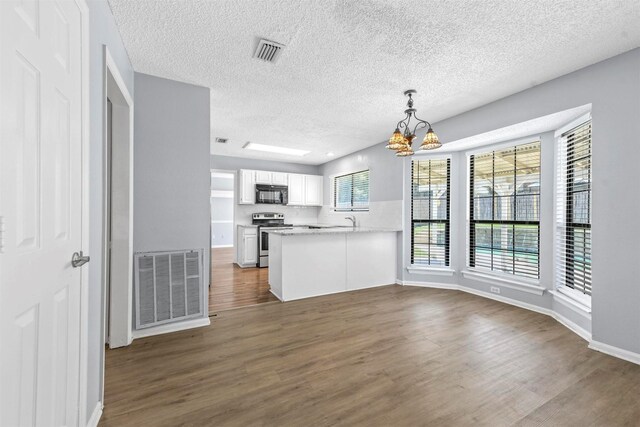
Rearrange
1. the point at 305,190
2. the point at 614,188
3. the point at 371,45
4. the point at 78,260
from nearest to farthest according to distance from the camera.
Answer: the point at 78,260, the point at 371,45, the point at 614,188, the point at 305,190

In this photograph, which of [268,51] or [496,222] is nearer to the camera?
[268,51]

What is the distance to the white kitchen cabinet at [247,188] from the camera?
6.07m

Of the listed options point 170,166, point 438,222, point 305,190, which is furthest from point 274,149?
point 438,222

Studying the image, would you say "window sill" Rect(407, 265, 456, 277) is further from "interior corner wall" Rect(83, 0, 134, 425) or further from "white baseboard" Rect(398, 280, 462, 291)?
"interior corner wall" Rect(83, 0, 134, 425)

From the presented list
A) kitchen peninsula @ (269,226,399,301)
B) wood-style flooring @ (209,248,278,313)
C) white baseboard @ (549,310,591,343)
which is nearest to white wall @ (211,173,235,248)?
wood-style flooring @ (209,248,278,313)

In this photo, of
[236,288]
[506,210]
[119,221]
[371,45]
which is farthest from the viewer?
[236,288]

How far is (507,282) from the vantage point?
144 inches

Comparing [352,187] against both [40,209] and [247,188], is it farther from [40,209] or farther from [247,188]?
[40,209]

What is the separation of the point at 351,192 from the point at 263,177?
2.10 meters

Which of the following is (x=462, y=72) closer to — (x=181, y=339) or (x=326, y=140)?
(x=326, y=140)

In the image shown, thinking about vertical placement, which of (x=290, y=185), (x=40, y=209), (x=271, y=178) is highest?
(x=271, y=178)

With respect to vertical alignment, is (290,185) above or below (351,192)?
above

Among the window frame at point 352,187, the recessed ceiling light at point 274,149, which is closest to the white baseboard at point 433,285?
the window frame at point 352,187

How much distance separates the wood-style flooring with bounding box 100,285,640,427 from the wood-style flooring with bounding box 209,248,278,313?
57cm
